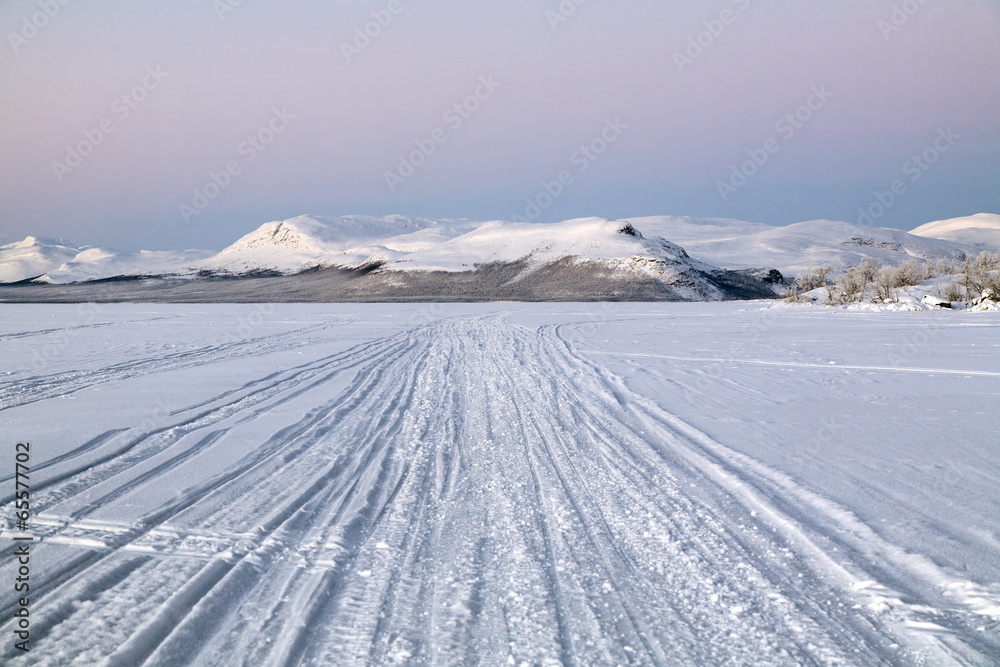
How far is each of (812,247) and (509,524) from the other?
171 m

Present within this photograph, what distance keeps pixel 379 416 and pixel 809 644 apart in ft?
17.1

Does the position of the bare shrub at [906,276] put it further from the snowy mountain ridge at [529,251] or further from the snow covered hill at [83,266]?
the snow covered hill at [83,266]

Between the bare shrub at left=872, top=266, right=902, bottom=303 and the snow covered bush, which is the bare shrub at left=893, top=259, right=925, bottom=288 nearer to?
the bare shrub at left=872, top=266, right=902, bottom=303

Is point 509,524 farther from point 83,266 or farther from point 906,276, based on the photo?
point 83,266

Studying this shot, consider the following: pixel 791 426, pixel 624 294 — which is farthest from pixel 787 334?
pixel 624 294

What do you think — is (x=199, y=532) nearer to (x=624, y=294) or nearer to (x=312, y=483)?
(x=312, y=483)

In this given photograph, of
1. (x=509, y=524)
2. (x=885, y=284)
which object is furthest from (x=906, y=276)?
(x=509, y=524)

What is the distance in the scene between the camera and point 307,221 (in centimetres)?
19038

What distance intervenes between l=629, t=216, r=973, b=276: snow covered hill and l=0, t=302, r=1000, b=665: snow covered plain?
113 metres

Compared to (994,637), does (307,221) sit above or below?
above

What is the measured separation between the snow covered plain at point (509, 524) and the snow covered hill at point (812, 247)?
113 meters

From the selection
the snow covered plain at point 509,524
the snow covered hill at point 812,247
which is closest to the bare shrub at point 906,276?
the snow covered plain at point 509,524

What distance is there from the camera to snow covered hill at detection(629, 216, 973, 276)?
125625mm

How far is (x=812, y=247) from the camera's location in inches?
6014
